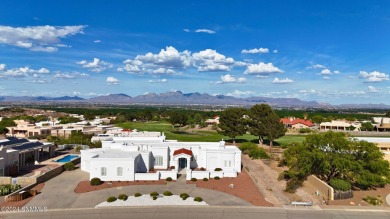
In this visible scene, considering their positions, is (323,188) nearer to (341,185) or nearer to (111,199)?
(341,185)

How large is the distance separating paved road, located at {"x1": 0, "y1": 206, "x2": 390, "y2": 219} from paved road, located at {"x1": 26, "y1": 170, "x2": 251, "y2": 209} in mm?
1829

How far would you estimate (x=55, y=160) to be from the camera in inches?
2232

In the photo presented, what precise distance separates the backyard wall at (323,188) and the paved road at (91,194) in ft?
31.2

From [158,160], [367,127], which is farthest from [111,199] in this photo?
Result: [367,127]

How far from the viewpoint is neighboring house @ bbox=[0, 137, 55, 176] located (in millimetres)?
44750

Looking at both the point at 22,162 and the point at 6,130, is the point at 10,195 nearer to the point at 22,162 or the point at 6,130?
the point at 22,162

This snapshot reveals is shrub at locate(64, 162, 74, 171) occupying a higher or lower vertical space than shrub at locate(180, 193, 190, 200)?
higher

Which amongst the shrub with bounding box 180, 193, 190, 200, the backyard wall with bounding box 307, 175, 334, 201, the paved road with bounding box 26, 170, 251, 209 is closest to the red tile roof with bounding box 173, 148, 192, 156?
the paved road with bounding box 26, 170, 251, 209

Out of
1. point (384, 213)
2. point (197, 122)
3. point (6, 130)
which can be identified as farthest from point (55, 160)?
point (197, 122)

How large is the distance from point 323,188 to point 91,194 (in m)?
26.4

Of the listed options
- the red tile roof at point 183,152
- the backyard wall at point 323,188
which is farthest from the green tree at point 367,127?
the red tile roof at point 183,152

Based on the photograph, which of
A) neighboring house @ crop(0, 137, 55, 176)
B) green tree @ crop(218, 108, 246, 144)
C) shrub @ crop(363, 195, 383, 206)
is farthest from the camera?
green tree @ crop(218, 108, 246, 144)

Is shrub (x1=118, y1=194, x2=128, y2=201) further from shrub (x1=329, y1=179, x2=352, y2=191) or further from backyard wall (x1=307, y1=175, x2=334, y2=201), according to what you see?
shrub (x1=329, y1=179, x2=352, y2=191)

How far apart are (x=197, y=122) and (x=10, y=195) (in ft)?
370
